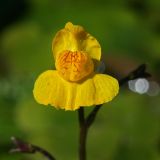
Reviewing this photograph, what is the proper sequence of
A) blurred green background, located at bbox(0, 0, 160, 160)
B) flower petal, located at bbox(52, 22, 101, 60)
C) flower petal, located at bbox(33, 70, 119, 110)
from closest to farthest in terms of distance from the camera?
flower petal, located at bbox(33, 70, 119, 110)
flower petal, located at bbox(52, 22, 101, 60)
blurred green background, located at bbox(0, 0, 160, 160)

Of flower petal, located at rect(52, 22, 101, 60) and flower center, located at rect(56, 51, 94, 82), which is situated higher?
flower petal, located at rect(52, 22, 101, 60)

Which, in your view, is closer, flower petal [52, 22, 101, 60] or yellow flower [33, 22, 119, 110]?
yellow flower [33, 22, 119, 110]

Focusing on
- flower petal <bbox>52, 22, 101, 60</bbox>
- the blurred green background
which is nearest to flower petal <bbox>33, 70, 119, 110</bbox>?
flower petal <bbox>52, 22, 101, 60</bbox>

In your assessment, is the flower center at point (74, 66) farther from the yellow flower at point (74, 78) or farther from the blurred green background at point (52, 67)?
the blurred green background at point (52, 67)

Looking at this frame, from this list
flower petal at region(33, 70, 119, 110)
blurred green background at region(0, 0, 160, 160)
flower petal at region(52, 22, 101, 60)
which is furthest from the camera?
blurred green background at region(0, 0, 160, 160)

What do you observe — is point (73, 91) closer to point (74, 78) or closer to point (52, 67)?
point (74, 78)

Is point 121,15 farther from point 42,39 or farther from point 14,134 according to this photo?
point 14,134

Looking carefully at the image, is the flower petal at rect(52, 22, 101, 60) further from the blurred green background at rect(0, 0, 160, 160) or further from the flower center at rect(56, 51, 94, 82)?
the blurred green background at rect(0, 0, 160, 160)
